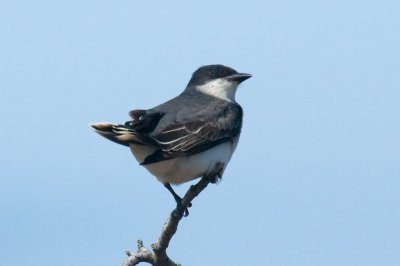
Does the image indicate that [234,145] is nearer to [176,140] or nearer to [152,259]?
[176,140]

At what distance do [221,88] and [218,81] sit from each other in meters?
0.17

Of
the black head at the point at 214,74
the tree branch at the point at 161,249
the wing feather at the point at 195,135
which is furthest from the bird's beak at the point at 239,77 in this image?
the tree branch at the point at 161,249

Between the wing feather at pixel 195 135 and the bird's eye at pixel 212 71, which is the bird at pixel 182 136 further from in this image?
the bird's eye at pixel 212 71

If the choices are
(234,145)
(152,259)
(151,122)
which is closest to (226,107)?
(234,145)

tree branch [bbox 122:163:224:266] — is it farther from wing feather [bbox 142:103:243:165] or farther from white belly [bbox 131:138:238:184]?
white belly [bbox 131:138:238:184]

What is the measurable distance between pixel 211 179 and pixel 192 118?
154cm

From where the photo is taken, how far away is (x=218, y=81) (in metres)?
13.3

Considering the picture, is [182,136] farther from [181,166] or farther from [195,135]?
[181,166]

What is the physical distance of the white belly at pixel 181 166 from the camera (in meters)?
10.7

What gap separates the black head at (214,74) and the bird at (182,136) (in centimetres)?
81

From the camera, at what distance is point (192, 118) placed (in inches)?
454

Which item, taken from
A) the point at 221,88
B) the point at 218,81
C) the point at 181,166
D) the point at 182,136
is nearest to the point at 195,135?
the point at 182,136

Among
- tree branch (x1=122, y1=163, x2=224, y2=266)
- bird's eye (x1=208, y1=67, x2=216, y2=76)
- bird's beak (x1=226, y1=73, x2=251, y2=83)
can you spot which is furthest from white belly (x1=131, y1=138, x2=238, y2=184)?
bird's eye (x1=208, y1=67, x2=216, y2=76)

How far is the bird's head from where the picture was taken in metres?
13.2
